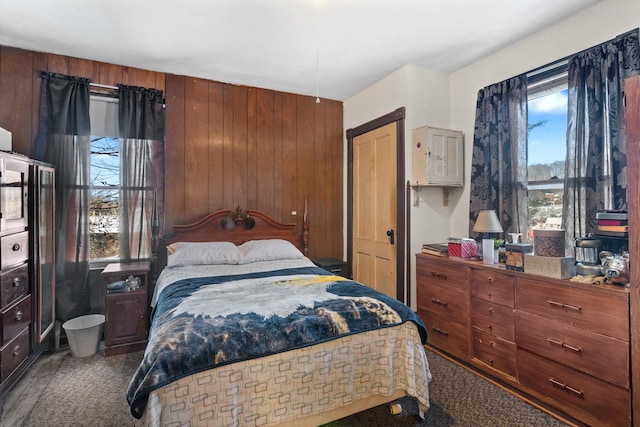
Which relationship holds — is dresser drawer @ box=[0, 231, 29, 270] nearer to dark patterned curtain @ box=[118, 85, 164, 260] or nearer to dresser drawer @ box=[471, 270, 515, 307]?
dark patterned curtain @ box=[118, 85, 164, 260]

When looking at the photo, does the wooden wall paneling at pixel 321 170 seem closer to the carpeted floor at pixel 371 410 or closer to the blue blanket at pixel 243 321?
the blue blanket at pixel 243 321

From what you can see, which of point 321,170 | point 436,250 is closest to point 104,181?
point 321,170

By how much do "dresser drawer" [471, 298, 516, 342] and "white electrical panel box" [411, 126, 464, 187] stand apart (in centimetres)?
116

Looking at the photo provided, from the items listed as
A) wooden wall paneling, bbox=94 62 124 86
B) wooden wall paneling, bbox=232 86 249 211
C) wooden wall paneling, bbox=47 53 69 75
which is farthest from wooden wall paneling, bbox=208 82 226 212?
wooden wall paneling, bbox=47 53 69 75

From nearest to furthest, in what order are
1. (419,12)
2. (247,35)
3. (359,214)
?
(419,12), (247,35), (359,214)

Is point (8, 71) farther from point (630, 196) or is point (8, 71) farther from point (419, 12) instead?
point (630, 196)

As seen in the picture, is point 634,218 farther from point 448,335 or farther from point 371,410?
point 371,410

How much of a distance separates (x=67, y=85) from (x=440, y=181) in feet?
11.8

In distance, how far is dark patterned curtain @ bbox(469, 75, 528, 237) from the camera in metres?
2.69

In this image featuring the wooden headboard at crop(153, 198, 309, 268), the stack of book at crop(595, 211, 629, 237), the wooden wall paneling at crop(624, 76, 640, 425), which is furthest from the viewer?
the wooden headboard at crop(153, 198, 309, 268)

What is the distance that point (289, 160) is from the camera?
3910 millimetres

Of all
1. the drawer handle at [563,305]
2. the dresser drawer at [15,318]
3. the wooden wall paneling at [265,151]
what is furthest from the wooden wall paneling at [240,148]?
the drawer handle at [563,305]

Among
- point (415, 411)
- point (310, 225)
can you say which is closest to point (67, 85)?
point (310, 225)

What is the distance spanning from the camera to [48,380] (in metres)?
2.36
